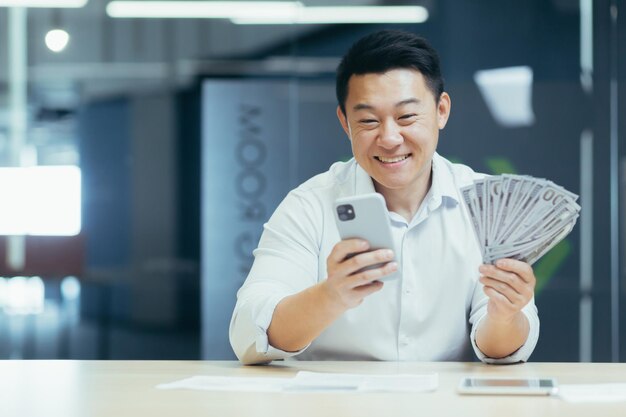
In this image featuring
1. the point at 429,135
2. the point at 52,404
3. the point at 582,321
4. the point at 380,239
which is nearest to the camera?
the point at 52,404

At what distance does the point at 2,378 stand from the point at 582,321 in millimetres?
2940

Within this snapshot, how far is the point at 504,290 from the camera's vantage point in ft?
6.16

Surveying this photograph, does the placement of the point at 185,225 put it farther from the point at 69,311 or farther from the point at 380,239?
the point at 380,239

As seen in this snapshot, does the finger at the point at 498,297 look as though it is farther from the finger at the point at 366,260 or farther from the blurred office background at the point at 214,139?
the blurred office background at the point at 214,139

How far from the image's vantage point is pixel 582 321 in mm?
4152

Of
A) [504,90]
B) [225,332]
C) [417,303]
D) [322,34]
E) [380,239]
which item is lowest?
[225,332]

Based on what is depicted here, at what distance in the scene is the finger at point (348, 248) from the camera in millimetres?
1835

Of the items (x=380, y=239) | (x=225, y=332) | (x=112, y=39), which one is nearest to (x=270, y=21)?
(x=112, y=39)

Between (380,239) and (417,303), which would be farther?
(417,303)

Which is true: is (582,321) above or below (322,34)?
below

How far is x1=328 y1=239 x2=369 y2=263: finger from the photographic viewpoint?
1835mm

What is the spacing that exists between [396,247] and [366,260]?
413mm

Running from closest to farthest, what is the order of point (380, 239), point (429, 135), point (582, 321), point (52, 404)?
point (52, 404)
point (380, 239)
point (429, 135)
point (582, 321)

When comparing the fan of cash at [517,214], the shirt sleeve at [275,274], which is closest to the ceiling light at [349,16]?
the shirt sleeve at [275,274]
